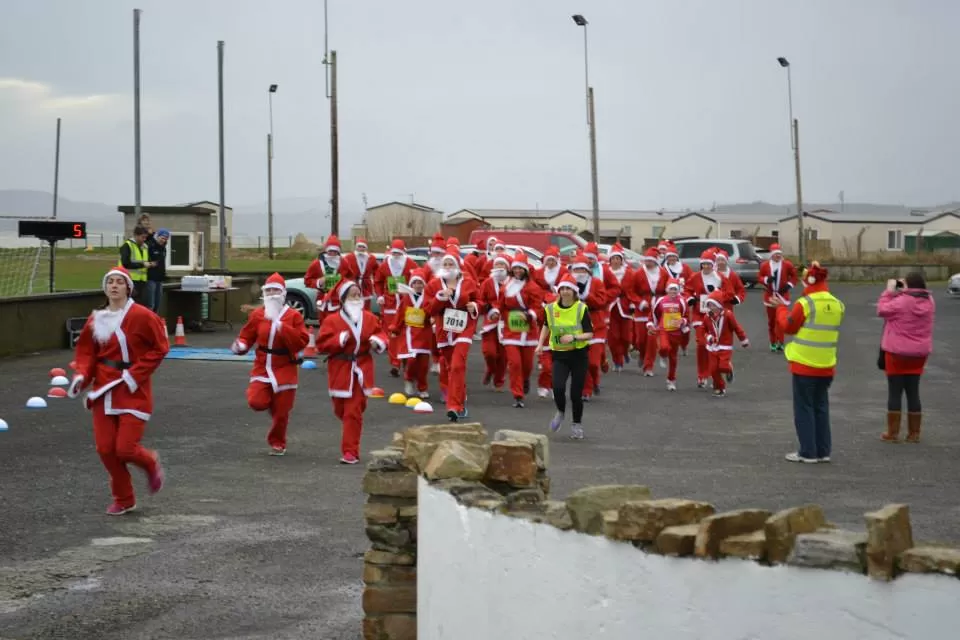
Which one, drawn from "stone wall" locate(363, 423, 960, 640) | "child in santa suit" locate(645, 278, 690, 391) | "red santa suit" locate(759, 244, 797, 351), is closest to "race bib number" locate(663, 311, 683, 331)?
"child in santa suit" locate(645, 278, 690, 391)

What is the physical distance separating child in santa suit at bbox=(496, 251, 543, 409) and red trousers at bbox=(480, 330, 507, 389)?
0.51m

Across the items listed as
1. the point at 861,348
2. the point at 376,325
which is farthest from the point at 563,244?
the point at 376,325

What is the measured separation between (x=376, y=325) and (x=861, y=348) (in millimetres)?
15272

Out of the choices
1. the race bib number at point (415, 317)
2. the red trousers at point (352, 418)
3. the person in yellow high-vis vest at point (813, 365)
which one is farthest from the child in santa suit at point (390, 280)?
the person in yellow high-vis vest at point (813, 365)

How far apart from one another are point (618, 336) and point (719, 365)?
3690 millimetres

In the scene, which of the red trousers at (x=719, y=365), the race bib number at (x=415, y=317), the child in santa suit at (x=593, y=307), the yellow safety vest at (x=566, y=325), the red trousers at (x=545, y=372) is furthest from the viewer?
the red trousers at (x=719, y=365)

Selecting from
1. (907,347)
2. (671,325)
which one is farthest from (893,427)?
(671,325)

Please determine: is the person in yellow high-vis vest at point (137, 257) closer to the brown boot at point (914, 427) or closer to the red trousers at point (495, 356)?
the red trousers at point (495, 356)

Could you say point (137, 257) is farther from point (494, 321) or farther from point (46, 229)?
point (494, 321)

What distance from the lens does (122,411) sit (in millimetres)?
10406

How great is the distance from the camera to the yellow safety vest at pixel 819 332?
12.8 meters

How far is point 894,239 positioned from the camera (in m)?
101

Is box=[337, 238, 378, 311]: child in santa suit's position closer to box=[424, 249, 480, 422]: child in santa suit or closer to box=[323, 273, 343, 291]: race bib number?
box=[323, 273, 343, 291]: race bib number

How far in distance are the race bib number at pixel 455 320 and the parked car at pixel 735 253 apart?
29801 mm
